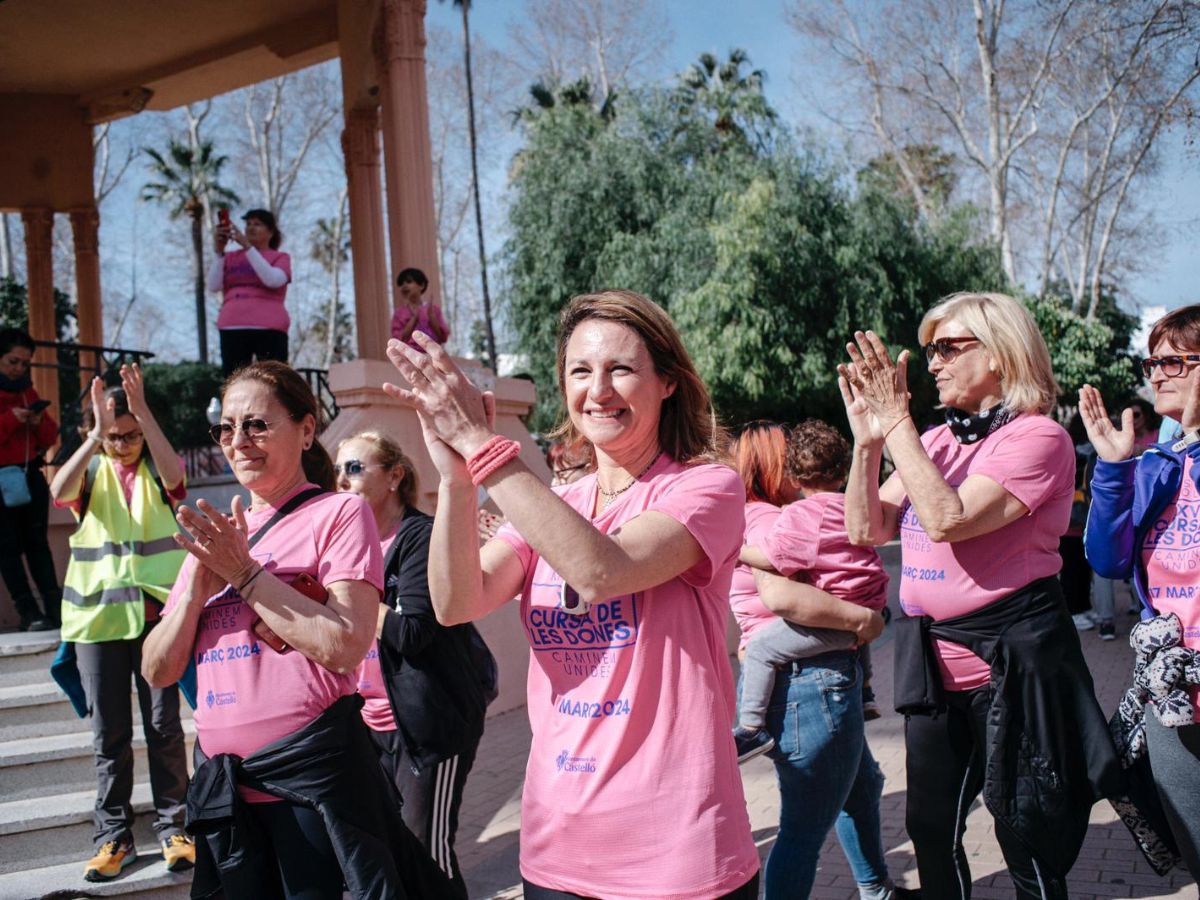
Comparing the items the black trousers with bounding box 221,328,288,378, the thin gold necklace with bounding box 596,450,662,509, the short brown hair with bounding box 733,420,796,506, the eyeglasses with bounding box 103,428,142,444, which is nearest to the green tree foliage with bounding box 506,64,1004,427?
the black trousers with bounding box 221,328,288,378

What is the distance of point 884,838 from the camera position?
5027 millimetres

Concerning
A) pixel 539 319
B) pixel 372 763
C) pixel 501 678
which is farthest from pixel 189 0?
pixel 539 319

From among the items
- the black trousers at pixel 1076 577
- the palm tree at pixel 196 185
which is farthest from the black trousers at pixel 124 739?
the palm tree at pixel 196 185

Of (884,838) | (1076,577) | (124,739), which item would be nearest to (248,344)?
(124,739)

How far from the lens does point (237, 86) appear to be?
1365 cm

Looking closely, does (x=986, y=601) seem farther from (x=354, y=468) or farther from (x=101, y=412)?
(x=101, y=412)

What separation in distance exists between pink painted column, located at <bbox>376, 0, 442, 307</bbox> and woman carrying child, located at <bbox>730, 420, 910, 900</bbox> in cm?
699

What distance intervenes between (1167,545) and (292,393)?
8.30 ft

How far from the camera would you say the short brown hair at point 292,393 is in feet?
9.37

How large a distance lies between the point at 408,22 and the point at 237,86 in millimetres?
4554

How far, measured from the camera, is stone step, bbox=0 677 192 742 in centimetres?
548

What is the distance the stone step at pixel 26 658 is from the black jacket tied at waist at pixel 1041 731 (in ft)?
17.1

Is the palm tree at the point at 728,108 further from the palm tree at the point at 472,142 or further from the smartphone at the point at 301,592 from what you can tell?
the smartphone at the point at 301,592

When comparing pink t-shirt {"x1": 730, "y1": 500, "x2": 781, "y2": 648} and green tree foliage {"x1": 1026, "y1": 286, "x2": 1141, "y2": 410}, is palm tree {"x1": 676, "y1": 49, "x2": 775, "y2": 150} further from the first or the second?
pink t-shirt {"x1": 730, "y1": 500, "x2": 781, "y2": 648}
